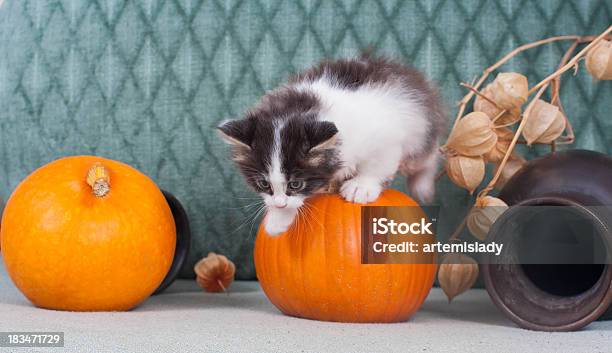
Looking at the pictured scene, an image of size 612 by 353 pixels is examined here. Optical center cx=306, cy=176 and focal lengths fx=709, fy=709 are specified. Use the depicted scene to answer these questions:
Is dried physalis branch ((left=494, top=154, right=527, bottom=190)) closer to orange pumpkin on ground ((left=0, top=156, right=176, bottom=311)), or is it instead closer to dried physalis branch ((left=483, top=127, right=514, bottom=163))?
dried physalis branch ((left=483, top=127, right=514, bottom=163))

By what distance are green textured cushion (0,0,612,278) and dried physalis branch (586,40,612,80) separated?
0.27 meters

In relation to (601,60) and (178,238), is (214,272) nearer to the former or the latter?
(178,238)

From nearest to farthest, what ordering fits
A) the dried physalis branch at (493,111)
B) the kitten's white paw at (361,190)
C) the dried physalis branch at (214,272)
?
the kitten's white paw at (361,190) < the dried physalis branch at (493,111) < the dried physalis branch at (214,272)

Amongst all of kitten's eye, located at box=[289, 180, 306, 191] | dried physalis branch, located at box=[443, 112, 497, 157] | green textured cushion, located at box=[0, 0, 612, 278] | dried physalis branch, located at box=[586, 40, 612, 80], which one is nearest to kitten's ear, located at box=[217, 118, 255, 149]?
kitten's eye, located at box=[289, 180, 306, 191]

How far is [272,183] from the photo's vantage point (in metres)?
1.39

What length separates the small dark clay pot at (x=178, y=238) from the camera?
1.78 meters

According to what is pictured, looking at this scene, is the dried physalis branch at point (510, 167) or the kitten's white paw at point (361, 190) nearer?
the kitten's white paw at point (361, 190)

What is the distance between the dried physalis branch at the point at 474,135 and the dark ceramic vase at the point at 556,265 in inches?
5.5

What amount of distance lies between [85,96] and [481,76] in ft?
3.78

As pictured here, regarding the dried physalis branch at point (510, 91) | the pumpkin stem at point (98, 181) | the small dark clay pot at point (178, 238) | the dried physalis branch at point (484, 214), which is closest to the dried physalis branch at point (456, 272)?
the dried physalis branch at point (484, 214)

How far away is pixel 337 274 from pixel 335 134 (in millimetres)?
286

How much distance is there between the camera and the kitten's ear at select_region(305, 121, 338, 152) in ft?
4.33

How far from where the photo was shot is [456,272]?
65.5 inches

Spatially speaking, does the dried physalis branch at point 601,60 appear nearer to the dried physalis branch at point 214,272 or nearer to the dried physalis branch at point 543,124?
the dried physalis branch at point 543,124
